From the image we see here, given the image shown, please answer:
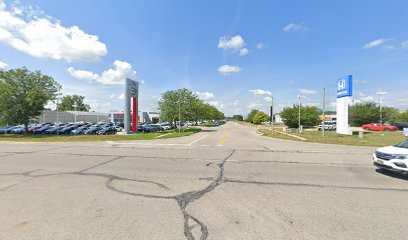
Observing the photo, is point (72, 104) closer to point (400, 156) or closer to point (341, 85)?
point (341, 85)

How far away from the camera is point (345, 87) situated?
27.1 metres

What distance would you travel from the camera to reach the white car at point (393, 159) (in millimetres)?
6911

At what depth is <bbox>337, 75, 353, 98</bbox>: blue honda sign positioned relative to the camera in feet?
87.2

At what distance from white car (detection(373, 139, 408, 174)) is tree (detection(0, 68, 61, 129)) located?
41.3 meters

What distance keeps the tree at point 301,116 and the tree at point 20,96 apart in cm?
4656

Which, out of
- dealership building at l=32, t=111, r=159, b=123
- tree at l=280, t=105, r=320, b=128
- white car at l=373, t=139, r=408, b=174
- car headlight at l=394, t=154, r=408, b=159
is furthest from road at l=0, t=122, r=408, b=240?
dealership building at l=32, t=111, r=159, b=123

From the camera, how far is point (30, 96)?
32500mm

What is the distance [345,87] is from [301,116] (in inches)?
806

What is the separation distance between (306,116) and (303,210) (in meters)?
47.7

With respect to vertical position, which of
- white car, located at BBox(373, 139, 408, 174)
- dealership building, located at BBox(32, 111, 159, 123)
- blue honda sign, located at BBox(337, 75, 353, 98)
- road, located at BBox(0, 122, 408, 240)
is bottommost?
road, located at BBox(0, 122, 408, 240)

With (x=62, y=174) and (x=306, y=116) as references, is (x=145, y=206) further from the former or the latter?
(x=306, y=116)

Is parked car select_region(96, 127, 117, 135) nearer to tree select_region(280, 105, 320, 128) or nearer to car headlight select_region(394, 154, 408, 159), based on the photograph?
car headlight select_region(394, 154, 408, 159)

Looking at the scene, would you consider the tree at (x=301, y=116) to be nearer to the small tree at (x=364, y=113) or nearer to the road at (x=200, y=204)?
the small tree at (x=364, y=113)

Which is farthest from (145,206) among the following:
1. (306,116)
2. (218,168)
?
(306,116)
